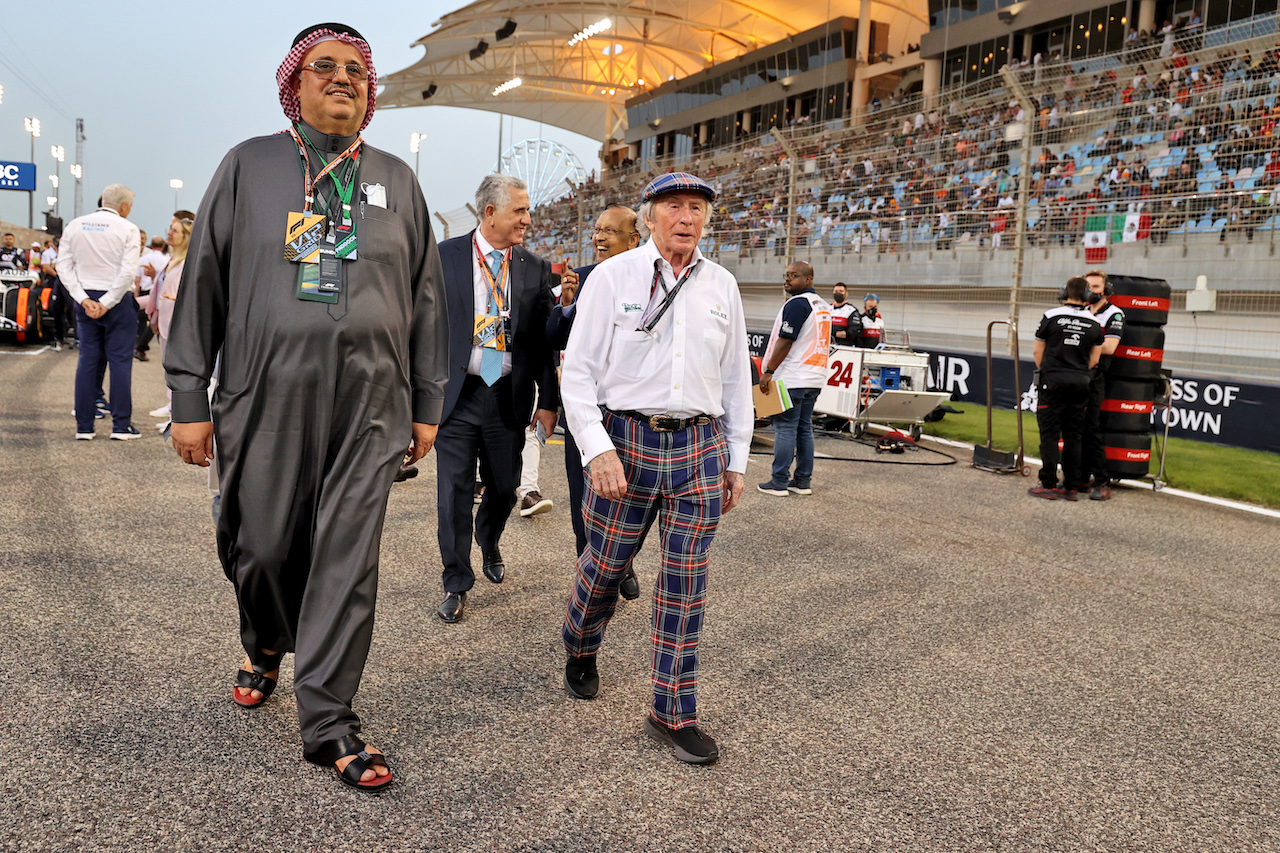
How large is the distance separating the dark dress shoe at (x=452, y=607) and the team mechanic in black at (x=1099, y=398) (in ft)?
19.6

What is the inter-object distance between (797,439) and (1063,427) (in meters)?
2.33

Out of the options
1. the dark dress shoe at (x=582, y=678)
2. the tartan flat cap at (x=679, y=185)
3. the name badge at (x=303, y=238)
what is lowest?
the dark dress shoe at (x=582, y=678)

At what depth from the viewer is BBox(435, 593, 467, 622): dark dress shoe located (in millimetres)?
4039

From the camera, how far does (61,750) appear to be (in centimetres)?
268

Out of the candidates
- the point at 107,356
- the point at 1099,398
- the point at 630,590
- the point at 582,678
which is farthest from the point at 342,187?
the point at 1099,398

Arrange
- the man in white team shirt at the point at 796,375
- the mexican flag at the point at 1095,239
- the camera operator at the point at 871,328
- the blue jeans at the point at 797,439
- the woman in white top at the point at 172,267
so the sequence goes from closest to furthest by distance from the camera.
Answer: the woman in white top at the point at 172,267 < the man in white team shirt at the point at 796,375 < the blue jeans at the point at 797,439 < the camera operator at the point at 871,328 < the mexican flag at the point at 1095,239

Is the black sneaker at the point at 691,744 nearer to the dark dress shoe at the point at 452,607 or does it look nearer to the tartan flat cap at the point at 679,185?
the dark dress shoe at the point at 452,607

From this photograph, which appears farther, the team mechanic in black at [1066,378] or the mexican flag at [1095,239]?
the mexican flag at [1095,239]

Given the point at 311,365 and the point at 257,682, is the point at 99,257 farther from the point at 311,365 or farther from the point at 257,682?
the point at 311,365

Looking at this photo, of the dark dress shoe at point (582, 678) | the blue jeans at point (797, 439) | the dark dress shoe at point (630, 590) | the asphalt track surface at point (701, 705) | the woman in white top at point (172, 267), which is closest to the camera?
the asphalt track surface at point (701, 705)

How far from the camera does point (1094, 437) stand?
8.16 m

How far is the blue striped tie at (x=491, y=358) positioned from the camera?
4.07 m

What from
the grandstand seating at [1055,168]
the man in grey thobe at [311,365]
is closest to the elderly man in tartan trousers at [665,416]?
the man in grey thobe at [311,365]

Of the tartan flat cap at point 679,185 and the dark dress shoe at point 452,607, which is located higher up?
the tartan flat cap at point 679,185
